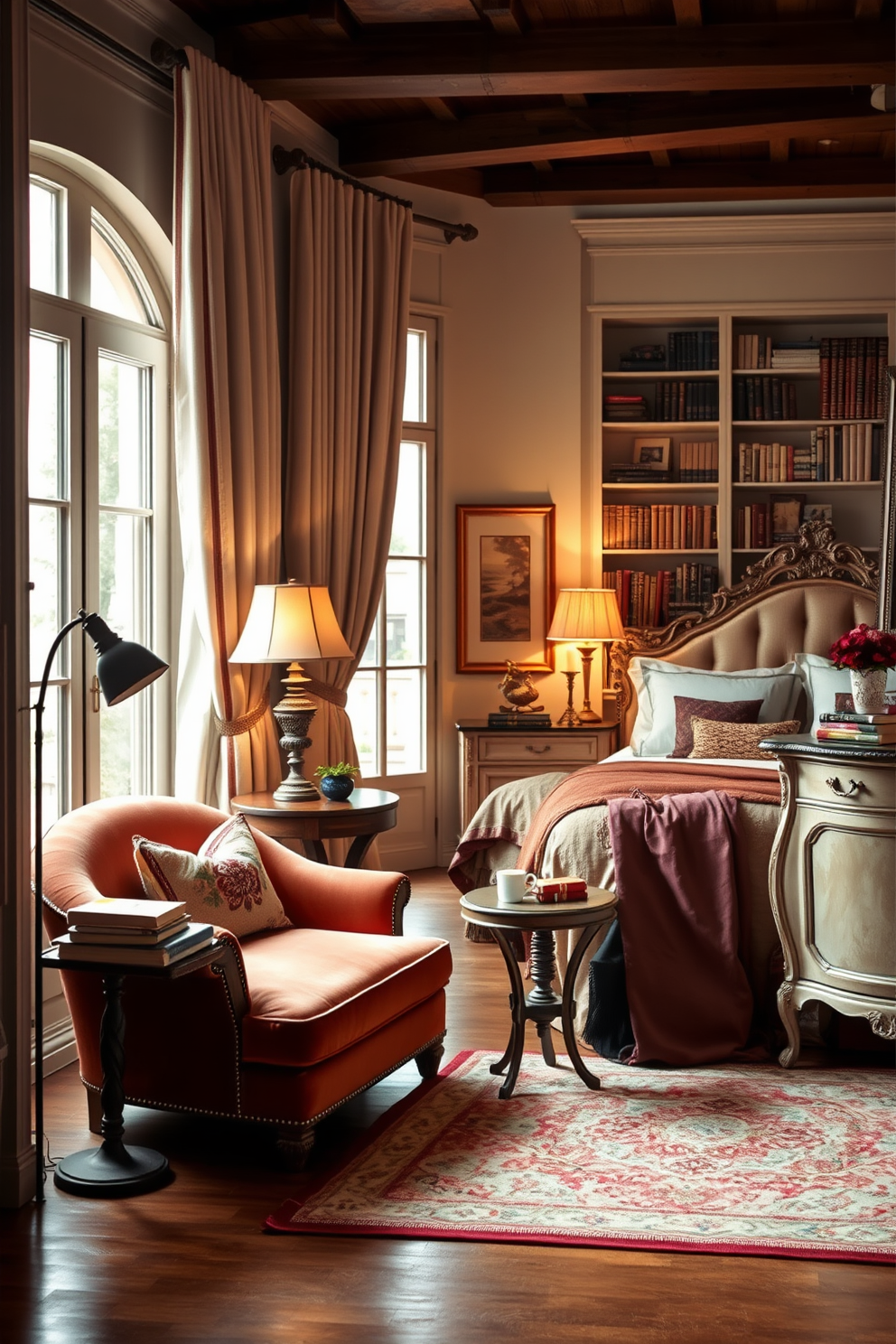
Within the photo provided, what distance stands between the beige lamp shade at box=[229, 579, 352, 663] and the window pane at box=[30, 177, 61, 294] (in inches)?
49.4

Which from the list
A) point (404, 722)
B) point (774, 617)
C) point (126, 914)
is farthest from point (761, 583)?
point (126, 914)

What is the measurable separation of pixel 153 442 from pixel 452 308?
8.71 feet

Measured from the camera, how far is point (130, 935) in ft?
10.6

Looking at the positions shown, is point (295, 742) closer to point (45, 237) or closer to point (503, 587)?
point (45, 237)

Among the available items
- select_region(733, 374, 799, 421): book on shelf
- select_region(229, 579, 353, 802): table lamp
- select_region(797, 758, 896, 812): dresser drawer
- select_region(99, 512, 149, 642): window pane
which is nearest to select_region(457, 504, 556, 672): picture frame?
select_region(733, 374, 799, 421): book on shelf

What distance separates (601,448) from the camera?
7219mm

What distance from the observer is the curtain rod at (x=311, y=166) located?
4.76 meters

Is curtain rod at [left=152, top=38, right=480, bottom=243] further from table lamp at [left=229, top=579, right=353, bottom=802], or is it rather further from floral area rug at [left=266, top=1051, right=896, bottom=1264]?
floral area rug at [left=266, top=1051, right=896, bottom=1264]

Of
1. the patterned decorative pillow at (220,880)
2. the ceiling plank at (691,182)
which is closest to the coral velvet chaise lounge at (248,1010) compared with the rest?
the patterned decorative pillow at (220,880)

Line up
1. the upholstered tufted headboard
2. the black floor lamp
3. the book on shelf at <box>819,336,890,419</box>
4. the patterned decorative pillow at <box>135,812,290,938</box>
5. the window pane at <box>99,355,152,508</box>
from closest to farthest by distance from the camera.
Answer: the black floor lamp, the patterned decorative pillow at <box>135,812,290,938</box>, the window pane at <box>99,355,152,508</box>, the upholstered tufted headboard, the book on shelf at <box>819,336,890,419</box>

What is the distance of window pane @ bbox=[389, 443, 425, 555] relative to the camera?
707cm

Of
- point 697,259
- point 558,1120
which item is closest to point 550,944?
point 558,1120

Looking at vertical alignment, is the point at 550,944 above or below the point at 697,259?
below

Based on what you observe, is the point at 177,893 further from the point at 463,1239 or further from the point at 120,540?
the point at 120,540
